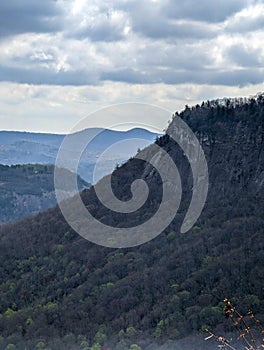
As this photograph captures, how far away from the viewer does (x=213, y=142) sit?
75000mm

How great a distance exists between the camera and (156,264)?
195 feet

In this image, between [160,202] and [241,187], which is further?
[160,202]

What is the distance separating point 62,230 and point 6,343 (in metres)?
30.7

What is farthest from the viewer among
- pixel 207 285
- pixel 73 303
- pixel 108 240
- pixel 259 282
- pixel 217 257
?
pixel 108 240

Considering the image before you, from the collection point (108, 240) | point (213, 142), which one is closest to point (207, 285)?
point (108, 240)

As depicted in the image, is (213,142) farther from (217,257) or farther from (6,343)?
(6,343)

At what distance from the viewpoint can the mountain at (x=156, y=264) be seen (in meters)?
45.8

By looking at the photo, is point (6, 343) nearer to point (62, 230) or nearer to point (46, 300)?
point (46, 300)

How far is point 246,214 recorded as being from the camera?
61.2 meters

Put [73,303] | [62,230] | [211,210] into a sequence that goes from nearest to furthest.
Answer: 1. [73,303]
2. [211,210]
3. [62,230]

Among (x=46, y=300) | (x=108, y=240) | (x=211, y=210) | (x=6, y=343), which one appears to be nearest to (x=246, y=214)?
(x=211, y=210)

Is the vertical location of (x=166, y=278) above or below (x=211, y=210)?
below

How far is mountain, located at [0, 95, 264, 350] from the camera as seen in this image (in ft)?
150

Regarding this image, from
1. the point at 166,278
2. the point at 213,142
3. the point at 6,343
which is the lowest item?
the point at 6,343
